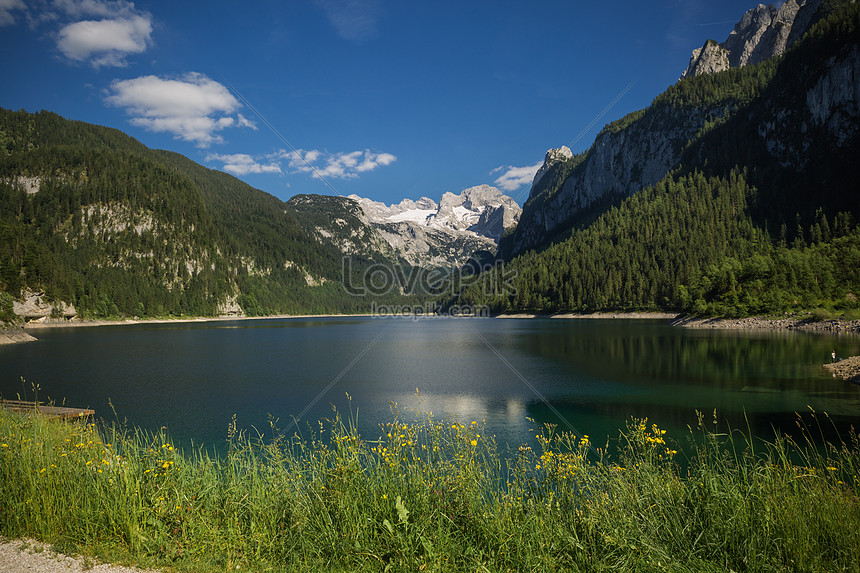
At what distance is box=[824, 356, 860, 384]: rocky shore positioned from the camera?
27577 mm

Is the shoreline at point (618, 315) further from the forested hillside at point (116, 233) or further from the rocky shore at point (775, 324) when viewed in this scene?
the forested hillside at point (116, 233)

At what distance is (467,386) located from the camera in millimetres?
31312

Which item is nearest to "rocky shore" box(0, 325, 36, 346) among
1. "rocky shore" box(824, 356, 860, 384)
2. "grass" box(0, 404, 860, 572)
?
"grass" box(0, 404, 860, 572)

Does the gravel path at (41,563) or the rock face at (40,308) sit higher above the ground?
the rock face at (40,308)

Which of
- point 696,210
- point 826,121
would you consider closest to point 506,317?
point 696,210

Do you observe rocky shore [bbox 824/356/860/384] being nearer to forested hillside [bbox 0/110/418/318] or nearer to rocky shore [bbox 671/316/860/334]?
rocky shore [bbox 671/316/860/334]

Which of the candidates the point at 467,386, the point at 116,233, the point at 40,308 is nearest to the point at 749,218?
the point at 467,386

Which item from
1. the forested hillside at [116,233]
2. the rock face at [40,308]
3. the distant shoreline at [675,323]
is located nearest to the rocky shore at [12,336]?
the distant shoreline at [675,323]

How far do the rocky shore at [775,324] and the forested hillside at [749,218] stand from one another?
111 inches

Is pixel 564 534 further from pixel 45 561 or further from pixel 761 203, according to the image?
pixel 761 203

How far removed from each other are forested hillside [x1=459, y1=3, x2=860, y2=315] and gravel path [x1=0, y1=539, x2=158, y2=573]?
95509 mm

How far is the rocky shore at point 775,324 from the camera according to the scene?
59.4 m

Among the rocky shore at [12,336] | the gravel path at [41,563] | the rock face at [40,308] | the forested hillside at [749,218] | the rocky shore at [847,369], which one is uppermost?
the forested hillside at [749,218]

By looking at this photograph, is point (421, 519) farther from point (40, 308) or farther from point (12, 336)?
point (40, 308)
